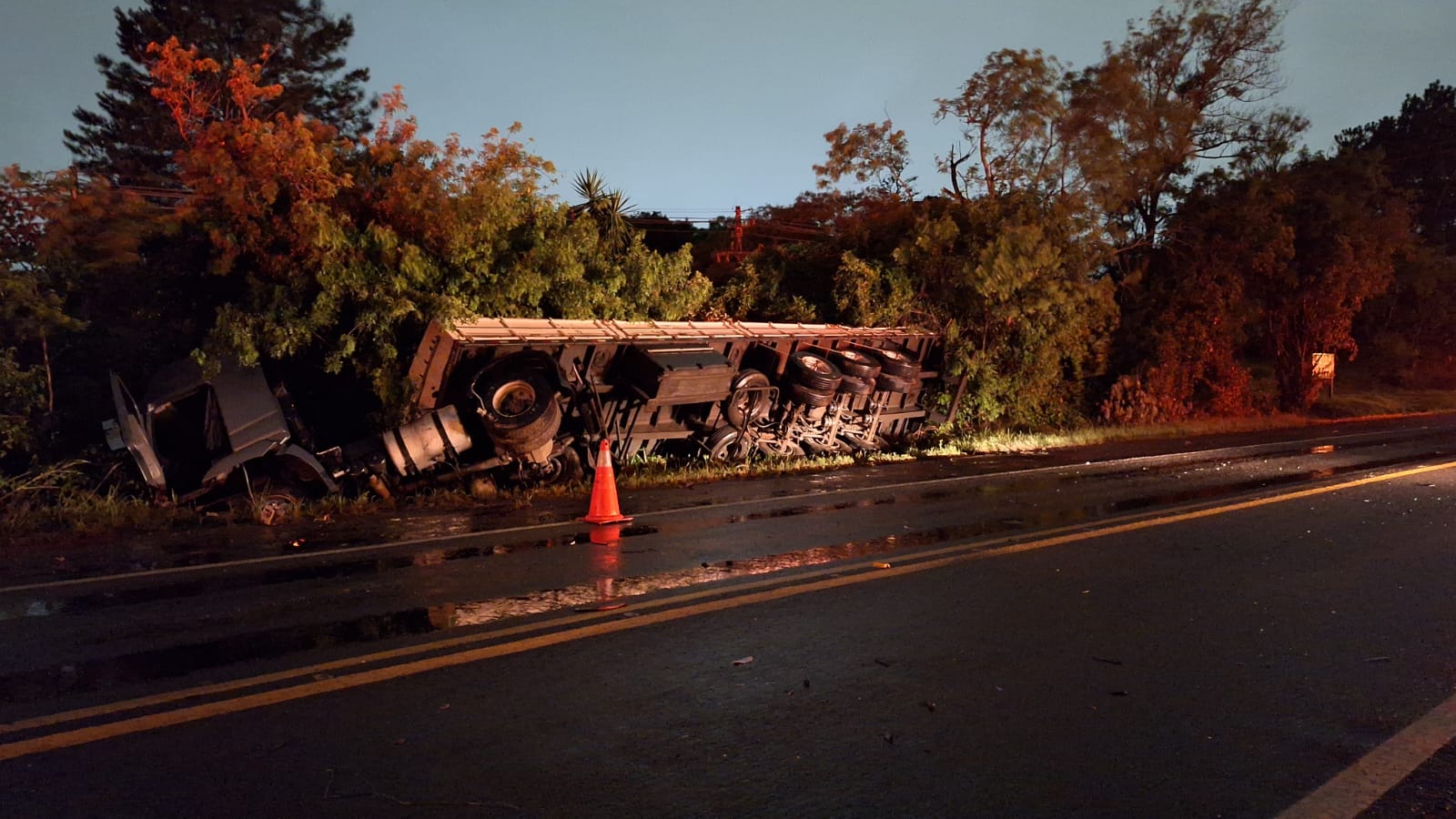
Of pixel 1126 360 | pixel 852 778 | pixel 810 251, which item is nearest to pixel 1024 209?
pixel 810 251

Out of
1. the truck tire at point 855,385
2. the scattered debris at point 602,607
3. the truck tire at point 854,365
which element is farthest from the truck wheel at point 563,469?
the scattered debris at point 602,607

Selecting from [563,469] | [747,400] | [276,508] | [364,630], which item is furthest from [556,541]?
[747,400]

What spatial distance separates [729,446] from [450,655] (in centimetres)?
1062

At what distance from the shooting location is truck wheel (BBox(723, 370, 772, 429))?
15.9 m

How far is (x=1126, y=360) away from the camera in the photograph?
86.2ft

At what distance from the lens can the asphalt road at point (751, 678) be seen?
13.3 ft

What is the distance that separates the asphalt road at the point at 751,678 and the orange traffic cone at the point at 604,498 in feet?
2.55

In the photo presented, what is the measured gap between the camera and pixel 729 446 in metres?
16.2

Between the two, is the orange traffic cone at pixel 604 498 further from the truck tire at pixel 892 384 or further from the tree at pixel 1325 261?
the tree at pixel 1325 261

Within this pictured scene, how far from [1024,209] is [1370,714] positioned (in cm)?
1733

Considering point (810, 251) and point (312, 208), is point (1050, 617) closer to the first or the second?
point (312, 208)

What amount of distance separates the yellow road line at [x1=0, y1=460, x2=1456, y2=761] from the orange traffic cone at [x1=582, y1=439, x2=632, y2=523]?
10.6 feet

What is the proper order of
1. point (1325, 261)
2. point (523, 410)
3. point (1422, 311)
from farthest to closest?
point (1422, 311)
point (1325, 261)
point (523, 410)

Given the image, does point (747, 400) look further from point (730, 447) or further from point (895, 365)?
point (895, 365)
